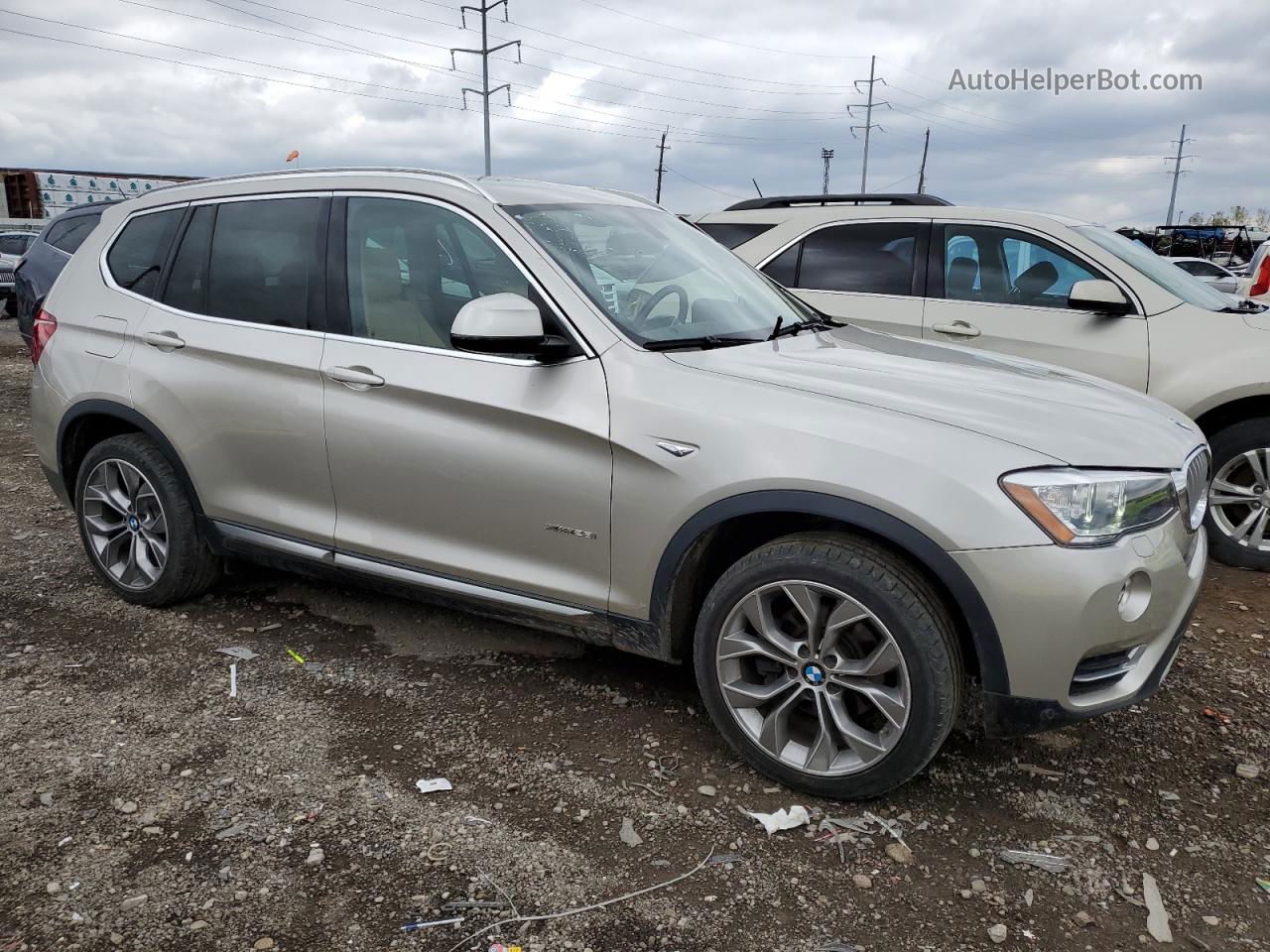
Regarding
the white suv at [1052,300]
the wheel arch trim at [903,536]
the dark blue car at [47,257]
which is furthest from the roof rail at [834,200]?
the dark blue car at [47,257]

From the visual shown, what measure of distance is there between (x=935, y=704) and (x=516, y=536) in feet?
4.55

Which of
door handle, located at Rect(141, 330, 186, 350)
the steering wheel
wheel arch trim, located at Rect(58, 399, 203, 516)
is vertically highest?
the steering wheel

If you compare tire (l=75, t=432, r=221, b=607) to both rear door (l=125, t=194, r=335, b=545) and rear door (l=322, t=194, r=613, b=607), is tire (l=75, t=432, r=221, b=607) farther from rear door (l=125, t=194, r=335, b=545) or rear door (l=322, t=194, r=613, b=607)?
rear door (l=322, t=194, r=613, b=607)

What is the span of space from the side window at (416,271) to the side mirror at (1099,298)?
3.26 metres

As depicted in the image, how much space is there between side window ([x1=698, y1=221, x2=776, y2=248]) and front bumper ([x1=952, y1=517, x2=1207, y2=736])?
13.1 feet

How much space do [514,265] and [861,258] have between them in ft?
10.7

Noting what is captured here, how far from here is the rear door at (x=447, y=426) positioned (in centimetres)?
306

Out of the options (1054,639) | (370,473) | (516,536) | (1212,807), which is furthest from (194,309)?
(1212,807)

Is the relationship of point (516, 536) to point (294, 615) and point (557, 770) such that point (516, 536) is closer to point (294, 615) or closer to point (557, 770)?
point (557, 770)

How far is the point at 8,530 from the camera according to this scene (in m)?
5.58

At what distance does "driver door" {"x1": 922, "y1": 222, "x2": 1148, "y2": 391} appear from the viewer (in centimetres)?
514

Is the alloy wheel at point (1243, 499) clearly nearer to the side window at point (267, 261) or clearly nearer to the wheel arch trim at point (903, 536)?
the wheel arch trim at point (903, 536)

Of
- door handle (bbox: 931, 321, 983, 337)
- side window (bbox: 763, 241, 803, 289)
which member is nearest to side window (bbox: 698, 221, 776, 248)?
side window (bbox: 763, 241, 803, 289)

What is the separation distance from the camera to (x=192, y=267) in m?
4.03
